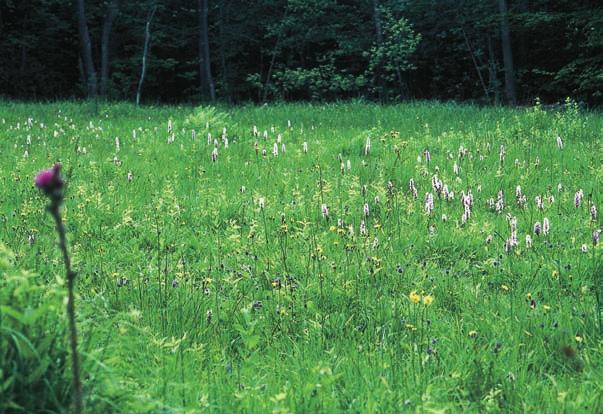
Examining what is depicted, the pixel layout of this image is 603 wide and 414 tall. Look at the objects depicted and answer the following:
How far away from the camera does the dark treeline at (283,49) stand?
28.1 meters

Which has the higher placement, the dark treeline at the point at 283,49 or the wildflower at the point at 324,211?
the dark treeline at the point at 283,49

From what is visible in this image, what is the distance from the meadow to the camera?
2475 mm

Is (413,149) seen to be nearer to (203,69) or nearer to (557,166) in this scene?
(557,166)

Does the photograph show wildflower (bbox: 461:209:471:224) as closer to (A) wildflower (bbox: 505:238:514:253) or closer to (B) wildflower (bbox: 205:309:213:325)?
(A) wildflower (bbox: 505:238:514:253)

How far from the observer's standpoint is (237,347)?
3135 mm

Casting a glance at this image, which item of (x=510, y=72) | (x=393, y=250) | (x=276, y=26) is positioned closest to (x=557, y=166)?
(x=393, y=250)

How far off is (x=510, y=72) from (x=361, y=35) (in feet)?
38.8

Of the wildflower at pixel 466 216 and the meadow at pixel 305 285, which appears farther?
the wildflower at pixel 466 216

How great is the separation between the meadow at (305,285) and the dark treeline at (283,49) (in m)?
19.1

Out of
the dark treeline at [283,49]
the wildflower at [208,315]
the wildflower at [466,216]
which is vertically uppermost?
the dark treeline at [283,49]

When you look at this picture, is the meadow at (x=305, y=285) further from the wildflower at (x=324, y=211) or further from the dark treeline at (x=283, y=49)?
the dark treeline at (x=283, y=49)

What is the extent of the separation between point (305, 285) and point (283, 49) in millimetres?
36550

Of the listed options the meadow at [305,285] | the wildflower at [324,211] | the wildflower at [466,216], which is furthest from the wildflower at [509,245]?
the wildflower at [324,211]

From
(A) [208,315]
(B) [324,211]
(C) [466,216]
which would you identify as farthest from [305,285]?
(C) [466,216]
